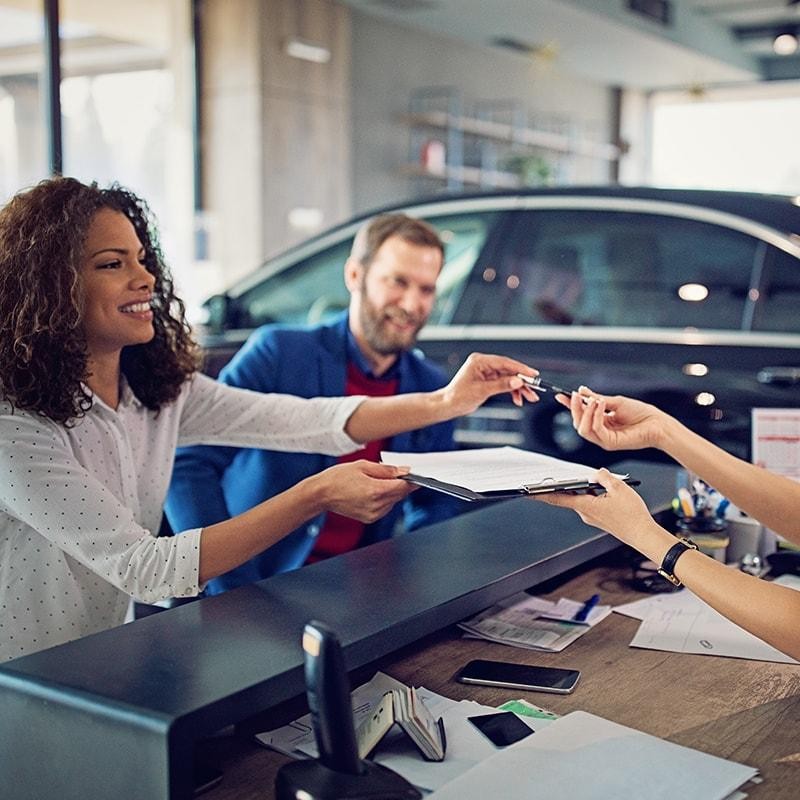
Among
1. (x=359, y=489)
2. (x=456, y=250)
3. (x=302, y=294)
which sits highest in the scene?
(x=456, y=250)

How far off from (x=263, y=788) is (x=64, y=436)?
66 centimetres

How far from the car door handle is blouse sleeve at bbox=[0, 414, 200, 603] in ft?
6.19

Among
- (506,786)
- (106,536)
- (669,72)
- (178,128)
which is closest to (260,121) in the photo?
(178,128)

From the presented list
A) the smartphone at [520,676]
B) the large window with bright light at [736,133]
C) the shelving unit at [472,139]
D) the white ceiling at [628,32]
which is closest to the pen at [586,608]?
the smartphone at [520,676]

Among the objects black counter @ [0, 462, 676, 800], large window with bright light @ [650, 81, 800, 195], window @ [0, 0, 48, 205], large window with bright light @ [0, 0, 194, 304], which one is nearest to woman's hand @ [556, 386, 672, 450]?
black counter @ [0, 462, 676, 800]

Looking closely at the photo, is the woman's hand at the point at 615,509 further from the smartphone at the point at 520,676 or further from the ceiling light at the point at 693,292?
the ceiling light at the point at 693,292

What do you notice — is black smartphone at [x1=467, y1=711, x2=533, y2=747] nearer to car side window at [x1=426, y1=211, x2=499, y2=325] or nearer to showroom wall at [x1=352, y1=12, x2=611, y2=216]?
car side window at [x1=426, y1=211, x2=499, y2=325]

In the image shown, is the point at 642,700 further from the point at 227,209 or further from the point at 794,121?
the point at 794,121

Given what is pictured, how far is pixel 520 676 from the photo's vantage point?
1.55 metres

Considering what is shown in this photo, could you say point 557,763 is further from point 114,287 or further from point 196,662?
point 114,287

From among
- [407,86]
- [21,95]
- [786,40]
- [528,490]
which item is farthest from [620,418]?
[786,40]

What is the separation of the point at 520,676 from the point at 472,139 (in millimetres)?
7835

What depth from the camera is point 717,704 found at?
57.8 inches

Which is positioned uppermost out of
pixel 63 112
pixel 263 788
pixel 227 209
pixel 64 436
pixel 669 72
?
pixel 669 72
